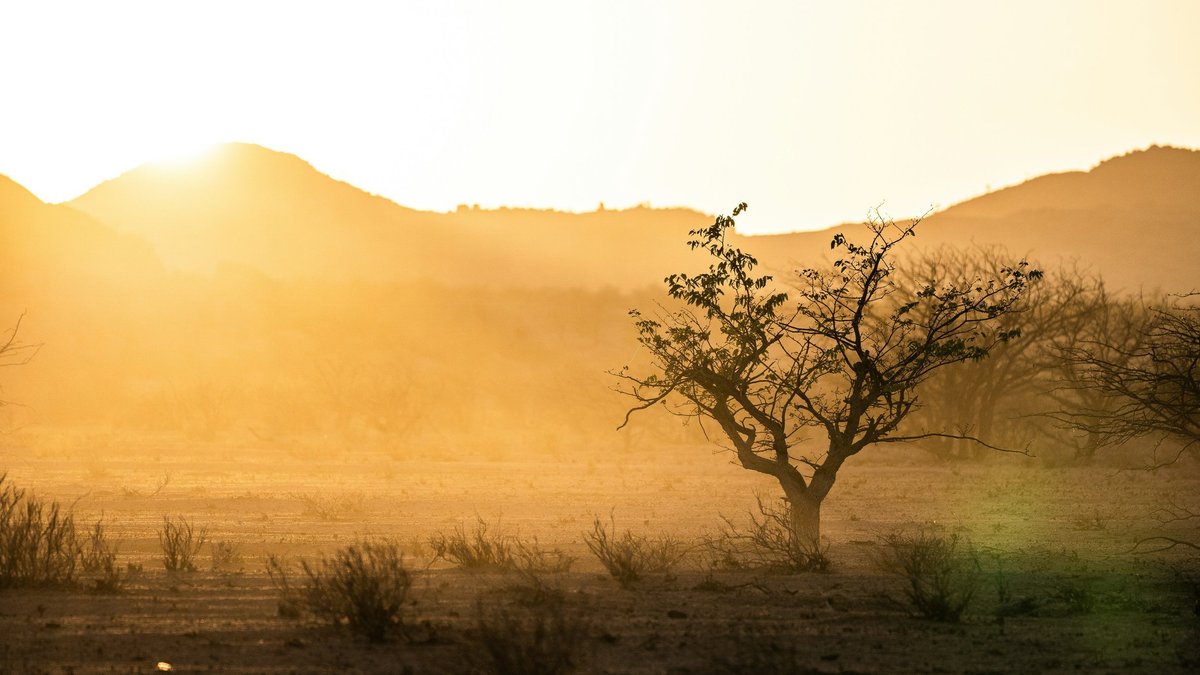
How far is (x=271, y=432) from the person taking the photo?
4969cm

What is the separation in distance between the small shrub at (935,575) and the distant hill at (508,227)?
11174 centimetres

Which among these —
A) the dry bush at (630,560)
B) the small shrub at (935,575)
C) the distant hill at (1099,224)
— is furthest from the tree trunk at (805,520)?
the distant hill at (1099,224)

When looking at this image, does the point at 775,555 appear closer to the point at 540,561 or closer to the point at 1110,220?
the point at 540,561

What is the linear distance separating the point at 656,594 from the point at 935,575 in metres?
2.75

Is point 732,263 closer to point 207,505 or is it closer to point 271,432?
point 207,505

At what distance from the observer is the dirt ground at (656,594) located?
33.0 ft

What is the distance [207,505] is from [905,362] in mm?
14245

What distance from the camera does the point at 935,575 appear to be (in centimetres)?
1243

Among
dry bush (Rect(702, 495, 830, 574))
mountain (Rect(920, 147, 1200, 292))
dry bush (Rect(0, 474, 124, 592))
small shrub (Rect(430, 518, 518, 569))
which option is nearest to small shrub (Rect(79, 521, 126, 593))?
dry bush (Rect(0, 474, 124, 592))

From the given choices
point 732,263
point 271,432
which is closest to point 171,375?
point 271,432

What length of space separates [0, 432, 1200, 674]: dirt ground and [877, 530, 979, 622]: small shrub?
170 millimetres

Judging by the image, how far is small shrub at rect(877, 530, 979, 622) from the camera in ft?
38.7

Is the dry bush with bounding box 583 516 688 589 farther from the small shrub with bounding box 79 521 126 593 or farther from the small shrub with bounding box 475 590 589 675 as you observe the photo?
the small shrub with bounding box 79 521 126 593

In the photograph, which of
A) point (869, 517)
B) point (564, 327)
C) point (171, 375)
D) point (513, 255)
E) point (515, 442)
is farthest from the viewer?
point (513, 255)
